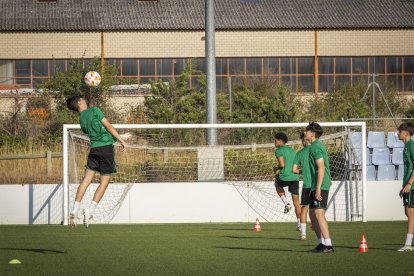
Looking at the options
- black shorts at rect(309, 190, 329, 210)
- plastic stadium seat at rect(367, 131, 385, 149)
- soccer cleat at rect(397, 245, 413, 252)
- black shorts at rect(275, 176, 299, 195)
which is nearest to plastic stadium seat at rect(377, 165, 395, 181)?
plastic stadium seat at rect(367, 131, 385, 149)

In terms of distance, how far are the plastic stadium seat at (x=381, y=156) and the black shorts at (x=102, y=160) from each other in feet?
40.5

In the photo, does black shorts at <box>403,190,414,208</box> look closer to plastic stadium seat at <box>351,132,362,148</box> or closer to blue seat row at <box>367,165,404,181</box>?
plastic stadium seat at <box>351,132,362,148</box>

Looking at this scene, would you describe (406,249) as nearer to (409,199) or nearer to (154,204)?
(409,199)

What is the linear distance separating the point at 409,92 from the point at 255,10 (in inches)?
354

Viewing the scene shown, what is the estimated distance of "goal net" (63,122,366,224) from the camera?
73.7 feet

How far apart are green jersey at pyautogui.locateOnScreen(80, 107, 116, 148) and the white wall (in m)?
6.46

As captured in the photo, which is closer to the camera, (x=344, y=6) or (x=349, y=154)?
(x=349, y=154)

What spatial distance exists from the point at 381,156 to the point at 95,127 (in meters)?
13.0

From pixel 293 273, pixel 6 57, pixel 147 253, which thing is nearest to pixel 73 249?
pixel 147 253

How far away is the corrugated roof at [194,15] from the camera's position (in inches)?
2154

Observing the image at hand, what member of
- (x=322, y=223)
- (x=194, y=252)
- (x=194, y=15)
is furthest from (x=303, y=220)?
(x=194, y=15)

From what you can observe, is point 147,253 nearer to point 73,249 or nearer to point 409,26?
point 73,249

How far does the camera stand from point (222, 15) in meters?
55.7

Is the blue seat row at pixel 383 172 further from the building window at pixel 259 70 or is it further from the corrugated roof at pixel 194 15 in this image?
the corrugated roof at pixel 194 15
